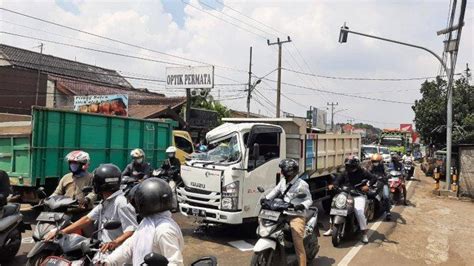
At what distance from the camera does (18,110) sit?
93.5ft

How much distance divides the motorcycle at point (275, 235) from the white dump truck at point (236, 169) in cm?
215

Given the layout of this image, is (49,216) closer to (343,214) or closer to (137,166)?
(343,214)

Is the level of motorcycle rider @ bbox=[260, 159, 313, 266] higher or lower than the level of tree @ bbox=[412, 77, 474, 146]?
lower

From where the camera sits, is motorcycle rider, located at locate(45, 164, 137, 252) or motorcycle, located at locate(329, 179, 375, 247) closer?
motorcycle rider, located at locate(45, 164, 137, 252)

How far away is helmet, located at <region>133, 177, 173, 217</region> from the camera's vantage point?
2775 mm

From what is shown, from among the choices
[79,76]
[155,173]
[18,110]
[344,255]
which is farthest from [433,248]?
[79,76]

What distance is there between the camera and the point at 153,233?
9.00 ft

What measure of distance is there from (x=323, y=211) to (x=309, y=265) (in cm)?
525

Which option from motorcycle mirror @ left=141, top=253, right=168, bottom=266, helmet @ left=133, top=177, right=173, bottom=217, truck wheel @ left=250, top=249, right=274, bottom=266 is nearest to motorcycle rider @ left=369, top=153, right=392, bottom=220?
truck wheel @ left=250, top=249, right=274, bottom=266

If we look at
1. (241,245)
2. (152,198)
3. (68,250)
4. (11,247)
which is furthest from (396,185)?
(152,198)

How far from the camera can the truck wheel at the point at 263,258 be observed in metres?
5.27

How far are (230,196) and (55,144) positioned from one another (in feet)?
13.1

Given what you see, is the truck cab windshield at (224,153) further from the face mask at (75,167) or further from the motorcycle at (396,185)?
the motorcycle at (396,185)

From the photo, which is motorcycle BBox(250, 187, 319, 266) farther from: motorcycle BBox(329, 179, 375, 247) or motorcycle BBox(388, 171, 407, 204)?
motorcycle BBox(388, 171, 407, 204)
